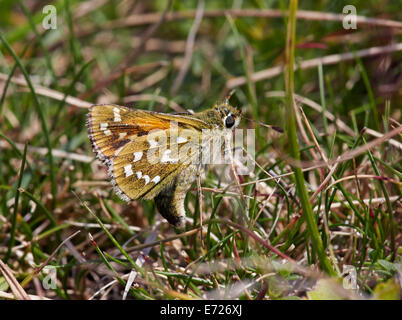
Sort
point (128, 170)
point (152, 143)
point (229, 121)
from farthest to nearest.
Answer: point (229, 121)
point (152, 143)
point (128, 170)

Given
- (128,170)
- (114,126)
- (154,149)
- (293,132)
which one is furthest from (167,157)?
(293,132)

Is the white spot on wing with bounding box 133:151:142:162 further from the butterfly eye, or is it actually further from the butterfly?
the butterfly eye

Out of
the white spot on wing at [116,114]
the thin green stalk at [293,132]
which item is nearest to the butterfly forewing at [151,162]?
the white spot on wing at [116,114]

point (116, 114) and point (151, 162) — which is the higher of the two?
point (116, 114)

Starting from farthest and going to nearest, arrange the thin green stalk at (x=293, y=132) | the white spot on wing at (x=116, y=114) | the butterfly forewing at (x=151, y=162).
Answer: the white spot on wing at (x=116, y=114) < the butterfly forewing at (x=151, y=162) < the thin green stalk at (x=293, y=132)

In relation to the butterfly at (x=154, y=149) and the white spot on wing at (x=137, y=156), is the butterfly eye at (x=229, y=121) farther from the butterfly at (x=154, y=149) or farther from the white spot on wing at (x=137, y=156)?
the white spot on wing at (x=137, y=156)

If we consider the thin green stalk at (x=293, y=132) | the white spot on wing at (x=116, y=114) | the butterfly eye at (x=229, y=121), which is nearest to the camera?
the thin green stalk at (x=293, y=132)

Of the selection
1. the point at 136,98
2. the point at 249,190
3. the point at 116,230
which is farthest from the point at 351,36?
the point at 116,230

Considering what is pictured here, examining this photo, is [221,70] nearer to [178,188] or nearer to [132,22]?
[132,22]

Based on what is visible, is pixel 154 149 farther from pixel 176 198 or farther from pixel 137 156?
pixel 176 198
